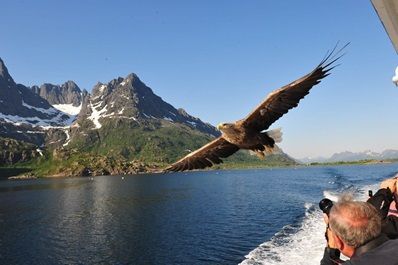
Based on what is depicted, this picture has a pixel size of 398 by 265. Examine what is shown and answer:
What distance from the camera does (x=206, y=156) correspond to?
1204 centimetres

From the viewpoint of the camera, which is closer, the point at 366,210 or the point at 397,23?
the point at 366,210

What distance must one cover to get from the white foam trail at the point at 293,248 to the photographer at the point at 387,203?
22845 millimetres

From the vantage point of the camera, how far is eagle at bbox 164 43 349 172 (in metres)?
8.65

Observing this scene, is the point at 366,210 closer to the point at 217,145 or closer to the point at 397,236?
the point at 397,236

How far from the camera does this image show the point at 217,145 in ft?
38.4

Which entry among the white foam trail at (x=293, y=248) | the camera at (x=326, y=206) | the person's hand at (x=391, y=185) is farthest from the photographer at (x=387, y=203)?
the white foam trail at (x=293, y=248)

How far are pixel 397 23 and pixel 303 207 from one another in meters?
50.7

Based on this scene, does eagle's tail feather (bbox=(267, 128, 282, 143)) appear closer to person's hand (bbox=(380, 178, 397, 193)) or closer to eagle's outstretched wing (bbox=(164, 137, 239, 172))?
eagle's outstretched wing (bbox=(164, 137, 239, 172))

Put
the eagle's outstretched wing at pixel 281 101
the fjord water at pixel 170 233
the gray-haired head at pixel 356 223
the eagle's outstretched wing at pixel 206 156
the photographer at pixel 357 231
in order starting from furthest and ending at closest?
the fjord water at pixel 170 233 < the eagle's outstretched wing at pixel 206 156 < the eagle's outstretched wing at pixel 281 101 < the gray-haired head at pixel 356 223 < the photographer at pixel 357 231

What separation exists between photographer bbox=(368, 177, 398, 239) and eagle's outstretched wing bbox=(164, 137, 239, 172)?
23.9ft

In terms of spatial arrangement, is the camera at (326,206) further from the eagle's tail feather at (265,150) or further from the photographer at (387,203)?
the eagle's tail feather at (265,150)

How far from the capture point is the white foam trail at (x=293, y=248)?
93.4 feet

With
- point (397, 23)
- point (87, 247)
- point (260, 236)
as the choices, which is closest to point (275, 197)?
point (260, 236)

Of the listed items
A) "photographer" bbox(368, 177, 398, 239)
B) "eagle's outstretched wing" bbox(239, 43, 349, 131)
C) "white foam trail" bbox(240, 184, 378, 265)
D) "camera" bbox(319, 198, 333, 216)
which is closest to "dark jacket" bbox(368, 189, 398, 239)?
"photographer" bbox(368, 177, 398, 239)
